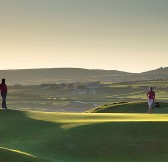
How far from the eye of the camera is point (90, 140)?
27172mm

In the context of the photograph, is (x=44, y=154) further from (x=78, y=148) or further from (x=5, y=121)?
(x=5, y=121)

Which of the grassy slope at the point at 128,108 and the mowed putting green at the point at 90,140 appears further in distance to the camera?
the grassy slope at the point at 128,108

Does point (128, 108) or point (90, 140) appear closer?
point (90, 140)

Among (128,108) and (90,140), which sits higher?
(128,108)

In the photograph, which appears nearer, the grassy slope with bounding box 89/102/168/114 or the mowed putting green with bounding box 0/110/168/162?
the mowed putting green with bounding box 0/110/168/162

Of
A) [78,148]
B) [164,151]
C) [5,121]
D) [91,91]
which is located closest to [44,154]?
[78,148]

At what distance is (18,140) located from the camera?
28406 millimetres

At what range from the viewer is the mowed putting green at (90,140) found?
25.1m

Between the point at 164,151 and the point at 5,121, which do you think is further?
the point at 5,121

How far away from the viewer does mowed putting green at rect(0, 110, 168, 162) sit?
25.1 metres

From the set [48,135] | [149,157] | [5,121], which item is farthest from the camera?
[5,121]

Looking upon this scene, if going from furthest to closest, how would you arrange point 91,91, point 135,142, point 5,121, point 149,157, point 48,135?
point 91,91 < point 5,121 < point 48,135 < point 135,142 < point 149,157

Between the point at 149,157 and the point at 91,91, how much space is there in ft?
560

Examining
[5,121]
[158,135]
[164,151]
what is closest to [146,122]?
[158,135]
